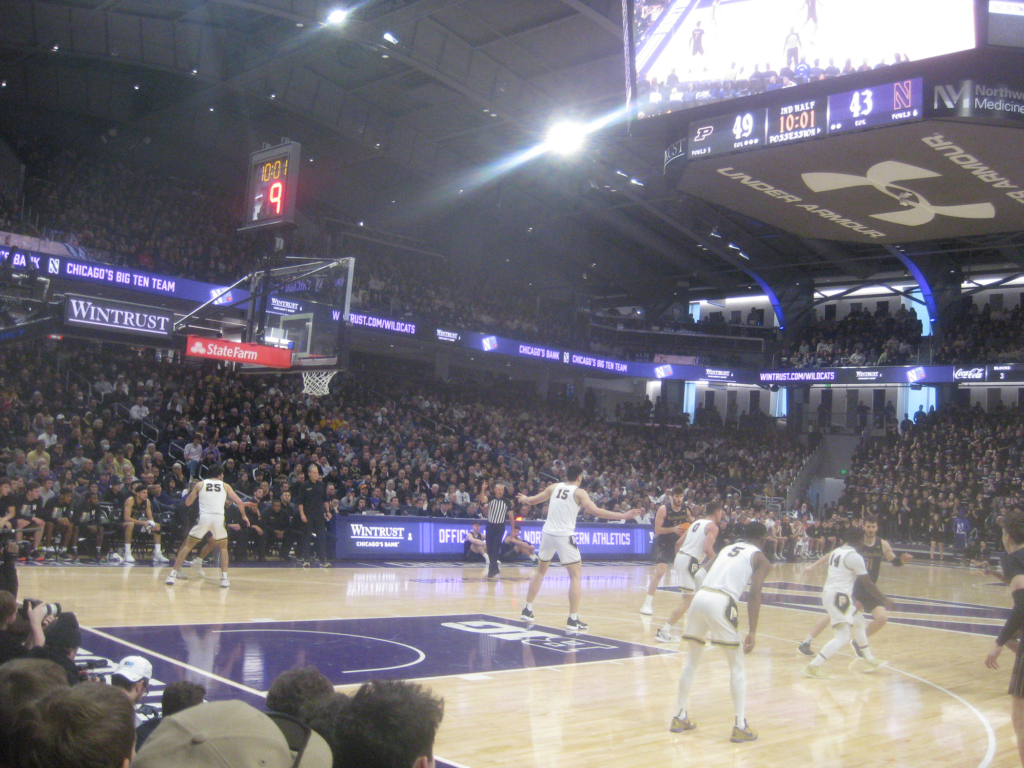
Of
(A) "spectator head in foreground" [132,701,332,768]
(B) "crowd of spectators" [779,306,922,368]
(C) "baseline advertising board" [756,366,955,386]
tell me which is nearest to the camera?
(A) "spectator head in foreground" [132,701,332,768]

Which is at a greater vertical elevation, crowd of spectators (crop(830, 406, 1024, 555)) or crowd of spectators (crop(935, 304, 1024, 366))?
crowd of spectators (crop(935, 304, 1024, 366))

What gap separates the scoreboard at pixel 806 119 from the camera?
12570 mm

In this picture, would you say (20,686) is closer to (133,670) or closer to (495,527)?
(133,670)

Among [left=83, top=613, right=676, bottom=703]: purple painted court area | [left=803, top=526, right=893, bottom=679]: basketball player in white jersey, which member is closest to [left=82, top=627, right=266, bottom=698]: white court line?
[left=83, top=613, right=676, bottom=703]: purple painted court area

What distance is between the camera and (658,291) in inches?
1688

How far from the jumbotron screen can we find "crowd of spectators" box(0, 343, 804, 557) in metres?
9.94

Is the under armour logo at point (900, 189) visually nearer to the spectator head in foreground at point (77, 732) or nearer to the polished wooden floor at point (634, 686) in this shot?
the polished wooden floor at point (634, 686)

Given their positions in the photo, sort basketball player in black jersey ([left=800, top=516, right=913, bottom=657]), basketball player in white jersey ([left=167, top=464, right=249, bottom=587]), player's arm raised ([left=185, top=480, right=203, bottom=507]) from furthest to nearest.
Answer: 1. player's arm raised ([left=185, top=480, right=203, bottom=507])
2. basketball player in white jersey ([left=167, top=464, right=249, bottom=587])
3. basketball player in black jersey ([left=800, top=516, right=913, bottom=657])

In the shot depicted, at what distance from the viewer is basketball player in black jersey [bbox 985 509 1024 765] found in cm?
566

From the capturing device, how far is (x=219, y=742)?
1.94 m

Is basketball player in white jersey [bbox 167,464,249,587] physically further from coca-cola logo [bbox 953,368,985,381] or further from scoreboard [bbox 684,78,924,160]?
coca-cola logo [bbox 953,368,985,381]

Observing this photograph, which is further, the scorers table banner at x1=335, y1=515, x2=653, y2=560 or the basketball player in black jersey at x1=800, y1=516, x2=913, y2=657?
the scorers table banner at x1=335, y1=515, x2=653, y2=560

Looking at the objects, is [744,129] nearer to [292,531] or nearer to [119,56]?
[292,531]

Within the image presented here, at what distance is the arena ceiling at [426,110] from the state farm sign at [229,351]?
9.50 m
